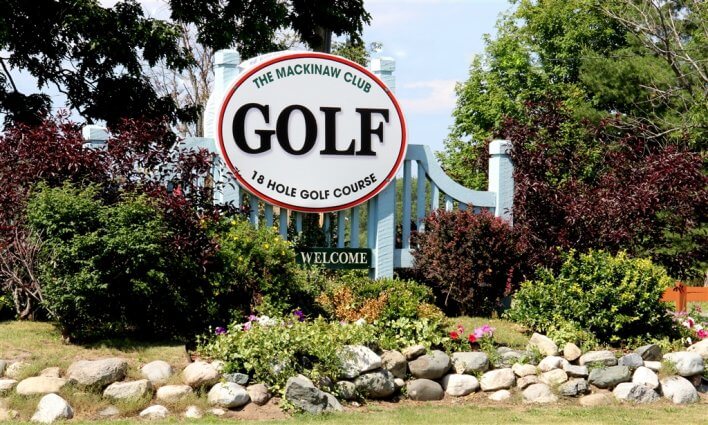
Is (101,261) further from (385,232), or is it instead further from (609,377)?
(609,377)

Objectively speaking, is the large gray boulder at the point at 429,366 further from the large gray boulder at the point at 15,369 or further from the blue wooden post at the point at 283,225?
the large gray boulder at the point at 15,369

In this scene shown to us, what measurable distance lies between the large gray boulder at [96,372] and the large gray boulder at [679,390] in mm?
5892

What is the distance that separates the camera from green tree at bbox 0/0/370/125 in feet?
58.1

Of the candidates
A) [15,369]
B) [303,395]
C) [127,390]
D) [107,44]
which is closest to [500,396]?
[303,395]

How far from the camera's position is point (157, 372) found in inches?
358

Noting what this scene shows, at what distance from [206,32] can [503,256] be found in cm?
982

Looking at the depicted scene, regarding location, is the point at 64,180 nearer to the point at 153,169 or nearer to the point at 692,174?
the point at 153,169

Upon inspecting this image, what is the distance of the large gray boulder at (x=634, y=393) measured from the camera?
1027cm

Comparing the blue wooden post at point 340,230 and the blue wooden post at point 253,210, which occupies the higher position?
the blue wooden post at point 253,210

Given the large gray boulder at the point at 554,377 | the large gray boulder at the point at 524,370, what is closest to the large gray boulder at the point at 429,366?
the large gray boulder at the point at 524,370

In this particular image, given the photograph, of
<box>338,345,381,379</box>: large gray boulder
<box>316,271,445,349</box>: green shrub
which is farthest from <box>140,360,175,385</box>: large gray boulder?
<box>316,271,445,349</box>: green shrub

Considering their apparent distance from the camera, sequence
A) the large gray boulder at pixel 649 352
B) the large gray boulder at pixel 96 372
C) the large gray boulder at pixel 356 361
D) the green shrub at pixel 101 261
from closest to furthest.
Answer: the large gray boulder at pixel 96 372
the green shrub at pixel 101 261
the large gray boulder at pixel 356 361
the large gray boulder at pixel 649 352

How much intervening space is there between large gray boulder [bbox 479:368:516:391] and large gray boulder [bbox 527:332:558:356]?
0.63 metres

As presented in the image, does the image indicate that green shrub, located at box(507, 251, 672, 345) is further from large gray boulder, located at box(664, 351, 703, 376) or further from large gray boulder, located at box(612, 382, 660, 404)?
large gray boulder, located at box(612, 382, 660, 404)
